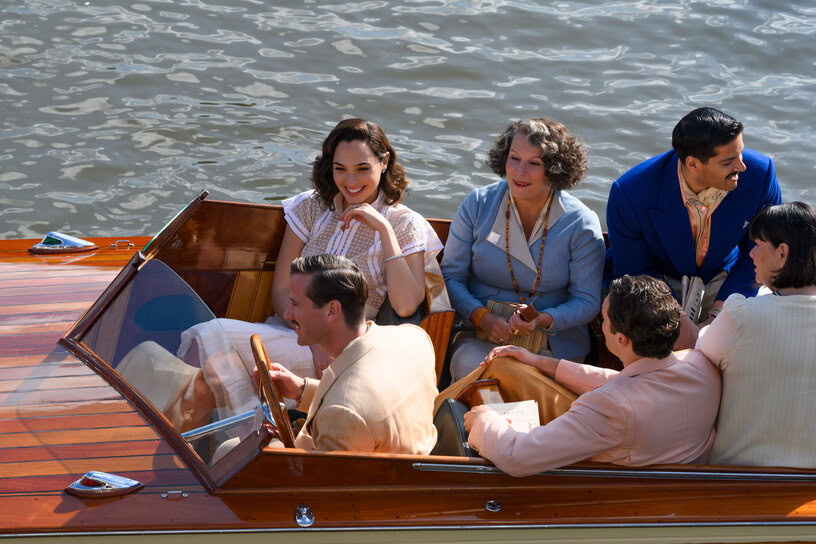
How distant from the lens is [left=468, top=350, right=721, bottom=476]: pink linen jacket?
234 centimetres

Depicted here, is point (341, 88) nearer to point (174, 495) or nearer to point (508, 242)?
point (508, 242)

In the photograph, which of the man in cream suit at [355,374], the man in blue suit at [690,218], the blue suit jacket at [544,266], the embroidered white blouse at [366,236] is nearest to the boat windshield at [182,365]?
the man in cream suit at [355,374]

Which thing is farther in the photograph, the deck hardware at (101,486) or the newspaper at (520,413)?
the newspaper at (520,413)

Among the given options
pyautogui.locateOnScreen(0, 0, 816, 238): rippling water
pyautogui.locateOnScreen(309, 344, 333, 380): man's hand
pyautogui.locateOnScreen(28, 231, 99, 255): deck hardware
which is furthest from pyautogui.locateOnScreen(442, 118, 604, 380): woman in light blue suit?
pyautogui.locateOnScreen(0, 0, 816, 238): rippling water

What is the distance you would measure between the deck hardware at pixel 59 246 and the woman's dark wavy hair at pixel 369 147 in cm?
99

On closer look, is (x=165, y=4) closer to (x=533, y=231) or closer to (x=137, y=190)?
(x=137, y=190)

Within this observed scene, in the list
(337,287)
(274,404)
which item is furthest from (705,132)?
(274,404)

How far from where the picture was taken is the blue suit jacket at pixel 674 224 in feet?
11.5

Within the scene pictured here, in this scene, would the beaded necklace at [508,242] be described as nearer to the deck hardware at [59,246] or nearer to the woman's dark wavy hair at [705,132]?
the woman's dark wavy hair at [705,132]

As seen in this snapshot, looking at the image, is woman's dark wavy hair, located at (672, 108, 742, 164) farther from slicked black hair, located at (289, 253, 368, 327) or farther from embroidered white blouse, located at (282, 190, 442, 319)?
slicked black hair, located at (289, 253, 368, 327)

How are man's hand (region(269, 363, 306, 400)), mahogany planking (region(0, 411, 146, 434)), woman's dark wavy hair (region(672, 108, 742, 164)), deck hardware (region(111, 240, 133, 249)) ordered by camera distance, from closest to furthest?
mahogany planking (region(0, 411, 146, 434))
man's hand (region(269, 363, 306, 400))
woman's dark wavy hair (region(672, 108, 742, 164))
deck hardware (region(111, 240, 133, 249))

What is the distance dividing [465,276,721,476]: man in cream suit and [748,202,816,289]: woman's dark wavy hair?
1.05 feet

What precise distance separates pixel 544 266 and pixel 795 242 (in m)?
1.19

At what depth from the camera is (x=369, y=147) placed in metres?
3.51
